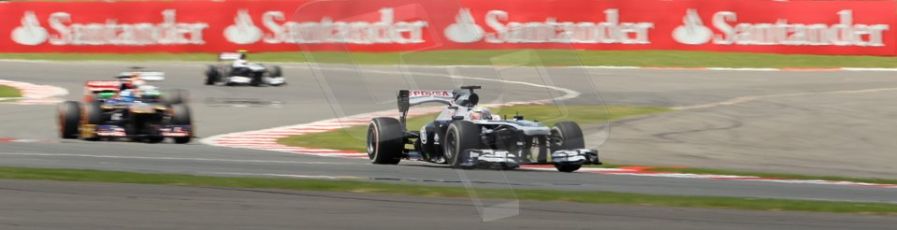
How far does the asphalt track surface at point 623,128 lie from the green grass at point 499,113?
16cm

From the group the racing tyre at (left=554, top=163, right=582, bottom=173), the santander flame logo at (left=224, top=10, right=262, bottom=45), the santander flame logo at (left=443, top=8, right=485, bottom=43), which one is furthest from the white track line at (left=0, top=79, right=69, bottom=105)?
the santander flame logo at (left=443, top=8, right=485, bottom=43)

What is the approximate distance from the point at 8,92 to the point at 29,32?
10.5m

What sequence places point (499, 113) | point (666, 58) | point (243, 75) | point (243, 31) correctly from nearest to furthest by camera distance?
point (499, 113), point (243, 75), point (666, 58), point (243, 31)

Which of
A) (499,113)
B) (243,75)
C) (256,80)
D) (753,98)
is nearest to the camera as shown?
(499,113)

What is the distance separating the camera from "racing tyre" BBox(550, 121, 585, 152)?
1579 cm

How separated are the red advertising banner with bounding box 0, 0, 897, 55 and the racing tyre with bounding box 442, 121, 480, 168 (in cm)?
1976

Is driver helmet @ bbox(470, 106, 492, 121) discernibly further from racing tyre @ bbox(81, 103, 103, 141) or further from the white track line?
the white track line

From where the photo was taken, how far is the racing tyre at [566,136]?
622 inches

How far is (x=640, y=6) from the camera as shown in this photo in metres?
39.4

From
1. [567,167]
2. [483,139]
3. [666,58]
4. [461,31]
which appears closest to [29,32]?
[666,58]


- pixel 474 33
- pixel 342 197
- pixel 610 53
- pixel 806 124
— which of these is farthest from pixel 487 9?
pixel 342 197

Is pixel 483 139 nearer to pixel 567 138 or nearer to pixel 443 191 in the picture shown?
pixel 567 138

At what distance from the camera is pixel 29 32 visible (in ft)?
136

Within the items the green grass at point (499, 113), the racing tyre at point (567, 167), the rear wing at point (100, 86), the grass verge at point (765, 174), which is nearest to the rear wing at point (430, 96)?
the green grass at point (499, 113)
